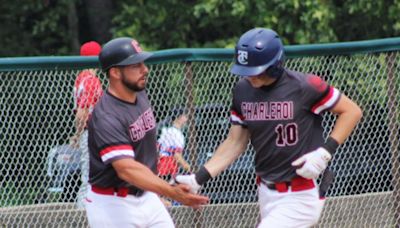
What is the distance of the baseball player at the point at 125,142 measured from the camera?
652cm

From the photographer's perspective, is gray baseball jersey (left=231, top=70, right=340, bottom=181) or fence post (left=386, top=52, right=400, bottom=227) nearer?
gray baseball jersey (left=231, top=70, right=340, bottom=181)

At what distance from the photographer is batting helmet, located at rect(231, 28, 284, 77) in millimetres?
6520

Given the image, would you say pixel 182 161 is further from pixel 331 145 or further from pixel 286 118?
pixel 331 145

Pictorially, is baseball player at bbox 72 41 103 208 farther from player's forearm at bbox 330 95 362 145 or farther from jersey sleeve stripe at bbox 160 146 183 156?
player's forearm at bbox 330 95 362 145

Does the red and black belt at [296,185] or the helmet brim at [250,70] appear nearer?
the helmet brim at [250,70]

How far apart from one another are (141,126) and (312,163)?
1.06 m

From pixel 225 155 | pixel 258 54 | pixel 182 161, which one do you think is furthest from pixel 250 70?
pixel 182 161

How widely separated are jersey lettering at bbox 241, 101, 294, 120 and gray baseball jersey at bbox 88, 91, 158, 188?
25.4 inches

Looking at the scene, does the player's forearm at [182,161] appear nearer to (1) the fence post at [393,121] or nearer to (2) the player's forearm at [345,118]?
(1) the fence post at [393,121]

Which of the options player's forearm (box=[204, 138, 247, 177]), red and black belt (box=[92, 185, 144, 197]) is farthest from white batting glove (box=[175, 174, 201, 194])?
red and black belt (box=[92, 185, 144, 197])

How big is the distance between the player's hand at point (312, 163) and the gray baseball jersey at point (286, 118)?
13cm

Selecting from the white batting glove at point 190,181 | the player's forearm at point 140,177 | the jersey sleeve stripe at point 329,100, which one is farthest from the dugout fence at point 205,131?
the jersey sleeve stripe at point 329,100

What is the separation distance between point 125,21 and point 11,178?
5997 mm

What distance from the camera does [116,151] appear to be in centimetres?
639
